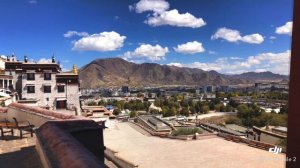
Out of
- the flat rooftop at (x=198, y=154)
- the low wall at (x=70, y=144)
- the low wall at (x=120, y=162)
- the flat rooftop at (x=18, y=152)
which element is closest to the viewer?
the low wall at (x=70, y=144)

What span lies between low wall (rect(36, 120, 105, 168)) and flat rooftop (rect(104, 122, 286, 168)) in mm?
12688

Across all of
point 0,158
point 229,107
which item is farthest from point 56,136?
point 229,107

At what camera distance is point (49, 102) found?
112ft

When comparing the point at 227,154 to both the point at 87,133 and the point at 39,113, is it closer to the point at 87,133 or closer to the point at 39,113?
the point at 39,113

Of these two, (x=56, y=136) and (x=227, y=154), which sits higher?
(x=56, y=136)

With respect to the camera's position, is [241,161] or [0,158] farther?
[241,161]

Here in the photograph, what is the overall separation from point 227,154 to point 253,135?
17384mm

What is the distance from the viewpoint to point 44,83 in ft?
111

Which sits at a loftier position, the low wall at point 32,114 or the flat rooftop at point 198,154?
the low wall at point 32,114

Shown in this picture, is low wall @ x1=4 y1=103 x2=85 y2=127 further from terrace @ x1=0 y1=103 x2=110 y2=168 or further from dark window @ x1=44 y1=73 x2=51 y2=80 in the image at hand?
dark window @ x1=44 y1=73 x2=51 y2=80

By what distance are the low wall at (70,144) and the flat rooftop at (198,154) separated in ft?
41.6

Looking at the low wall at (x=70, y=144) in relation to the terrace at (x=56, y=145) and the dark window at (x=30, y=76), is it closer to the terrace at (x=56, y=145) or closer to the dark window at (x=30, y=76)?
the terrace at (x=56, y=145)

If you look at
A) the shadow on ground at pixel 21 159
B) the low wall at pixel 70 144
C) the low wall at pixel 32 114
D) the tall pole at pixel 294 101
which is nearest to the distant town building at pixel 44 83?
the low wall at pixel 32 114

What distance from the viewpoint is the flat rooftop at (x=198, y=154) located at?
1948cm
